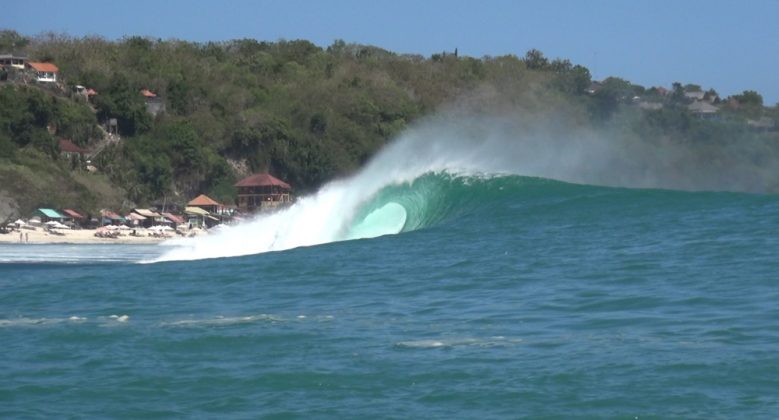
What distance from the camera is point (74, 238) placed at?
48594 mm

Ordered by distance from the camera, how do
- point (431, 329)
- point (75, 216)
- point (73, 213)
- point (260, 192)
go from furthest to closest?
point (260, 192) < point (73, 213) < point (75, 216) < point (431, 329)

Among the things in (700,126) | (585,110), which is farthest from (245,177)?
(700,126)

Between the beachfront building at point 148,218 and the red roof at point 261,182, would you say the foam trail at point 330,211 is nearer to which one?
the beachfront building at point 148,218

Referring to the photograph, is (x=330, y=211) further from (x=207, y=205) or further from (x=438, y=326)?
(x=207, y=205)

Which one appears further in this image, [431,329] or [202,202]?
[202,202]

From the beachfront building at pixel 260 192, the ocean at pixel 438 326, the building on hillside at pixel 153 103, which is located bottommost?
the ocean at pixel 438 326

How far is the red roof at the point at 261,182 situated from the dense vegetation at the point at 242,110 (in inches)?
37.6

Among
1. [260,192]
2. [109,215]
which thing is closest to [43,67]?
→ [260,192]

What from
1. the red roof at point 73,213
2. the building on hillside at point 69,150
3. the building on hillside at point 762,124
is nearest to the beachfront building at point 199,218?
the red roof at point 73,213

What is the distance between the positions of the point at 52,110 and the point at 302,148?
1266cm

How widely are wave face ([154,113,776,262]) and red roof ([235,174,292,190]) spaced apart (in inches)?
1129

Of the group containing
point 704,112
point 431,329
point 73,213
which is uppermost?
point 704,112

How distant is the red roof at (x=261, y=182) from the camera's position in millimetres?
63906

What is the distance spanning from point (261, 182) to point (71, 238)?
54.6 ft
